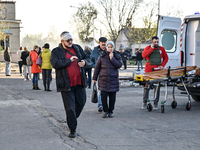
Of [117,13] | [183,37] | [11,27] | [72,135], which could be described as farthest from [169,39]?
[117,13]

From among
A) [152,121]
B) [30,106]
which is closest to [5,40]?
[30,106]

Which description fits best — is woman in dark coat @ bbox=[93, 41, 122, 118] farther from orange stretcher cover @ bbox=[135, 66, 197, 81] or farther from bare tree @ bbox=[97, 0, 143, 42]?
bare tree @ bbox=[97, 0, 143, 42]

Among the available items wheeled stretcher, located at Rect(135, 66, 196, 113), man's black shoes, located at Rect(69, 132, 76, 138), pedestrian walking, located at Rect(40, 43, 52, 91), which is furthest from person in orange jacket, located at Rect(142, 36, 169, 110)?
pedestrian walking, located at Rect(40, 43, 52, 91)

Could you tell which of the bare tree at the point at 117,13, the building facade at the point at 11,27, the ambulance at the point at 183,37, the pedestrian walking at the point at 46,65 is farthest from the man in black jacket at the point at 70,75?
the bare tree at the point at 117,13

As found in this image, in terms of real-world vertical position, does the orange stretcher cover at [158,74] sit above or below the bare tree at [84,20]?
below

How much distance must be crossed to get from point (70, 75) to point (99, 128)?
4.35 ft

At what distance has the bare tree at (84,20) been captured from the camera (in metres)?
57.4

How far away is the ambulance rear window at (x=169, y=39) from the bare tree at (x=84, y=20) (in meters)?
47.1

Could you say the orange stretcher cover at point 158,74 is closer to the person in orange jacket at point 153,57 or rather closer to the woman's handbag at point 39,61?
the person in orange jacket at point 153,57

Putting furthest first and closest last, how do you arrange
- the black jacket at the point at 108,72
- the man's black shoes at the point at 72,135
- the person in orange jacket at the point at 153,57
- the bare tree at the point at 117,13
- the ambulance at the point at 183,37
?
the bare tree at the point at 117,13 < the ambulance at the point at 183,37 < the person in orange jacket at the point at 153,57 < the black jacket at the point at 108,72 < the man's black shoes at the point at 72,135

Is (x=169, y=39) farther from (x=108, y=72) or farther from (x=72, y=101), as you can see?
(x=72, y=101)

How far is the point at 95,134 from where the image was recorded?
19.8 ft

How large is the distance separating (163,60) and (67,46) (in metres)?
3.83

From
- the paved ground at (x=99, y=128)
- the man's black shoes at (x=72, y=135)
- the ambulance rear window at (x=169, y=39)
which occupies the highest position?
the ambulance rear window at (x=169, y=39)
